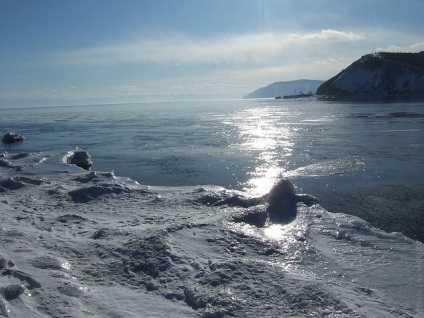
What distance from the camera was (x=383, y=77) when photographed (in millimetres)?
114438

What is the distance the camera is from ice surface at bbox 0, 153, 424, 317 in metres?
5.38

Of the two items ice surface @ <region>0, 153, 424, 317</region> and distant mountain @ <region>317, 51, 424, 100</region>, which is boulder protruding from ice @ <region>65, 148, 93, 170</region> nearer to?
ice surface @ <region>0, 153, 424, 317</region>

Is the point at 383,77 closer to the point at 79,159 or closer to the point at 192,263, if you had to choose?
the point at 79,159

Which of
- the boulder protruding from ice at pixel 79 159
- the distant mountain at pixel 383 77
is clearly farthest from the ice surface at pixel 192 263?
the distant mountain at pixel 383 77

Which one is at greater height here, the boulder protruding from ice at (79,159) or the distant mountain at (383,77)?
the distant mountain at (383,77)

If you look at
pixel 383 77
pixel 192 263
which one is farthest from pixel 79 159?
pixel 383 77

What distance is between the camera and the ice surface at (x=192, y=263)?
5375mm

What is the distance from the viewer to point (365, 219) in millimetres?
9711

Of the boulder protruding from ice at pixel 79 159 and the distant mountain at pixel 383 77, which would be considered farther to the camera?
the distant mountain at pixel 383 77

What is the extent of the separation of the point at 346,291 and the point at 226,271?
1947 mm

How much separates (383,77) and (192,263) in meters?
123

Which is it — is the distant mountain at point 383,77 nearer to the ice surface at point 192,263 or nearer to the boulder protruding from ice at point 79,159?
the boulder protruding from ice at point 79,159

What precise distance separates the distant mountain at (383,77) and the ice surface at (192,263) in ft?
349

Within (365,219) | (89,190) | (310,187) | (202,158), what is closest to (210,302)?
(365,219)
